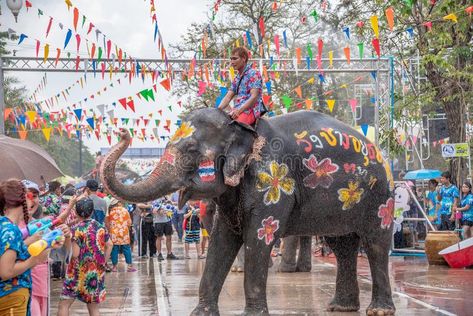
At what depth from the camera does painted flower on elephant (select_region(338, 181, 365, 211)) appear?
390 inches

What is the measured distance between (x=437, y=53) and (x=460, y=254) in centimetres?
572

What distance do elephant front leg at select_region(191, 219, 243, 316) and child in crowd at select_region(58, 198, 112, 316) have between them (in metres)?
1.03

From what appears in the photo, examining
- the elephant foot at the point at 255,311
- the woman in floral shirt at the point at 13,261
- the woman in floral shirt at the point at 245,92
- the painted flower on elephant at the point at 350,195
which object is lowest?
the elephant foot at the point at 255,311

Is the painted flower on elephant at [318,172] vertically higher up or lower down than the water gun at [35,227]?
higher up

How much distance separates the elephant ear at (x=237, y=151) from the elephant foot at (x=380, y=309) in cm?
222

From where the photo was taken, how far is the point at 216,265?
9.44m

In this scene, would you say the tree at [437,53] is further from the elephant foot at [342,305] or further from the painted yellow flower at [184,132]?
the painted yellow flower at [184,132]

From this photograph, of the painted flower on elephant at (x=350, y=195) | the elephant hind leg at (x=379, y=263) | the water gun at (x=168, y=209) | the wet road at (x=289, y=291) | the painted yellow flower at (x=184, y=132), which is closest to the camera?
the painted yellow flower at (x=184, y=132)

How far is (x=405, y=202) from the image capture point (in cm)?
2130

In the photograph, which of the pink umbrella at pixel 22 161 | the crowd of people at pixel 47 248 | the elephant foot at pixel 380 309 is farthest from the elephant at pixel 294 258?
the pink umbrella at pixel 22 161

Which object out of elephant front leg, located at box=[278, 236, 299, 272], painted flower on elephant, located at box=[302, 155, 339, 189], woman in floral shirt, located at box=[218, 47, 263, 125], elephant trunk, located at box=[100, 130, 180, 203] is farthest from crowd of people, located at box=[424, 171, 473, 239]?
elephant trunk, located at box=[100, 130, 180, 203]

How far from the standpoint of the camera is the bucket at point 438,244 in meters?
18.0

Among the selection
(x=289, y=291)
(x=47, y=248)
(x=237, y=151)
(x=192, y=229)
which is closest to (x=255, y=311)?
(x=237, y=151)

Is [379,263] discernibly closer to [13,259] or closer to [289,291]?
[289,291]
